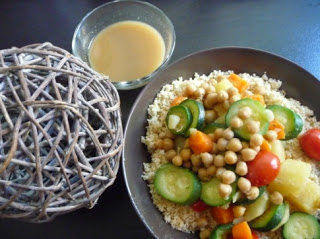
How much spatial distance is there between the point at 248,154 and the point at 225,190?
0.12 meters

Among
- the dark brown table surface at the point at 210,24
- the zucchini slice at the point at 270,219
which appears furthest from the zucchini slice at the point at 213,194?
the dark brown table surface at the point at 210,24

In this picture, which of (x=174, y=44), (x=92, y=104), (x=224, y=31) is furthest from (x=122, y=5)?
(x=92, y=104)

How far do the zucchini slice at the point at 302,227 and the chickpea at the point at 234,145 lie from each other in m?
0.25

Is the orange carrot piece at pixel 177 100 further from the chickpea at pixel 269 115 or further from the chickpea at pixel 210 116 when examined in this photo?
the chickpea at pixel 269 115

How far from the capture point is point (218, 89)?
4.41ft

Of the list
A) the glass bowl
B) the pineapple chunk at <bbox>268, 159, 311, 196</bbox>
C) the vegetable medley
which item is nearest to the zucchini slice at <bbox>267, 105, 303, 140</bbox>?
the vegetable medley

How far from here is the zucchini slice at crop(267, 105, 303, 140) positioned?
1.27 metres

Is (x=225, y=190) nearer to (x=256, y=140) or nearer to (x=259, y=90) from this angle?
(x=256, y=140)

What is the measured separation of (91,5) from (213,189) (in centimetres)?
95

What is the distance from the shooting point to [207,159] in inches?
47.7

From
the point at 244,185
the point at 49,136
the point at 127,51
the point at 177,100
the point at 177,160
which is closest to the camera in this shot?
the point at 49,136

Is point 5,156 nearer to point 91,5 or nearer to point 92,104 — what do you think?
point 92,104

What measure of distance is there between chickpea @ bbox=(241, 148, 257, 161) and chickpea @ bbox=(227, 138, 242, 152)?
0.7 inches

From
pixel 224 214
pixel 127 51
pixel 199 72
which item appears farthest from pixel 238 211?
pixel 127 51
